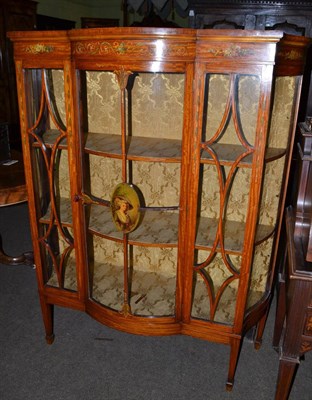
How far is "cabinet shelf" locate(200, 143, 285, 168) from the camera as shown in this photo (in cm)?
167

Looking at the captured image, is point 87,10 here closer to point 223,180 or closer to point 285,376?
point 223,180

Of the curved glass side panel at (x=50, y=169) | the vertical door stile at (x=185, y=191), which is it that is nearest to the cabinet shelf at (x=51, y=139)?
the curved glass side panel at (x=50, y=169)

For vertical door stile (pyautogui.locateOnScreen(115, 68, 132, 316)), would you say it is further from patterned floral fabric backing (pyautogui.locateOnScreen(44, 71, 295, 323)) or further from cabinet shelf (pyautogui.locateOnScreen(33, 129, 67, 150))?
cabinet shelf (pyautogui.locateOnScreen(33, 129, 67, 150))

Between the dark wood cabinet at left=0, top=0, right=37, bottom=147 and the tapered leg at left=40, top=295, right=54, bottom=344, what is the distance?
3.81 meters

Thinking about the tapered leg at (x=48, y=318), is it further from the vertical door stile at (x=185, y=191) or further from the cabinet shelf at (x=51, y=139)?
the cabinet shelf at (x=51, y=139)

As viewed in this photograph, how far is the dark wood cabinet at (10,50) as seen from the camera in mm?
5207

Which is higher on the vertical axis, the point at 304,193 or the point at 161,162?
the point at 161,162

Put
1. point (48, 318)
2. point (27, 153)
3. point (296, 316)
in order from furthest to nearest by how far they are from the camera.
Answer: point (48, 318), point (27, 153), point (296, 316)

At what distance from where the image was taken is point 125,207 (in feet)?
5.99

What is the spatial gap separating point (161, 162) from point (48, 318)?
3.88 feet

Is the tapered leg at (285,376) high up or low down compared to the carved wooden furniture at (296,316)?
down

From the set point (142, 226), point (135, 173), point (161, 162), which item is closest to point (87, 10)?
point (135, 173)

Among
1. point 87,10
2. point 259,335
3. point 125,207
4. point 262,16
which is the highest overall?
point 87,10

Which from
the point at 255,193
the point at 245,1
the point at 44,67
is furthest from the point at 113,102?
the point at 245,1
